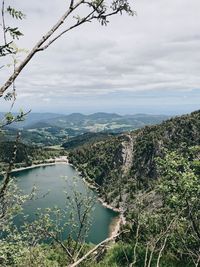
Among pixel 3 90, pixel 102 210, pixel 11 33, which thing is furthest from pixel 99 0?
pixel 102 210

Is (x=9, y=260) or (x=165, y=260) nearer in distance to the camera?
(x=9, y=260)

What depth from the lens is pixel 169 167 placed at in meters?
27.2

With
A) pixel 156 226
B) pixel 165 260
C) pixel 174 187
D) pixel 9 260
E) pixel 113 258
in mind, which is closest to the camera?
pixel 9 260

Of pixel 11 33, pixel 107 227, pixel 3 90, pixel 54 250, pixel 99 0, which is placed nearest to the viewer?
pixel 3 90

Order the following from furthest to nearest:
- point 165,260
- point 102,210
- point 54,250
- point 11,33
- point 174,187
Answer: point 102,210 → point 54,250 → point 165,260 → point 174,187 → point 11,33

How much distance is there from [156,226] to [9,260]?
1203 centimetres

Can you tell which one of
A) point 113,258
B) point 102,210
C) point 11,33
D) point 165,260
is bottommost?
point 102,210

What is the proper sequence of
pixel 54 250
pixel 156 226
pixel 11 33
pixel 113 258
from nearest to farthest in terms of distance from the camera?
pixel 11 33 < pixel 156 226 < pixel 113 258 < pixel 54 250

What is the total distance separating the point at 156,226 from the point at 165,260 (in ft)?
36.1

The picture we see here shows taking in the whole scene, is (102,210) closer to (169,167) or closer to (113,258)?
(113,258)

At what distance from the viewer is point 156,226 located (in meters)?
29.6

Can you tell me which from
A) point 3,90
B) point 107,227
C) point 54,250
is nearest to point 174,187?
point 3,90

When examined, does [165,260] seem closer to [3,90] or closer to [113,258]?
[113,258]

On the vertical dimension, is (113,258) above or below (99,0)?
below
